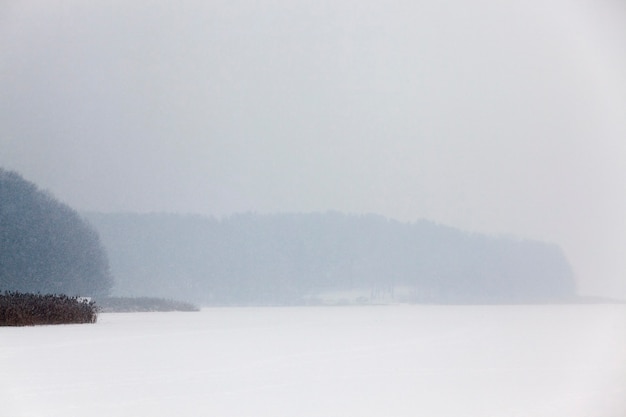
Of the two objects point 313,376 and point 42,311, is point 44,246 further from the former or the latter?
point 313,376

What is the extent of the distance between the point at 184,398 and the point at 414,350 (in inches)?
220

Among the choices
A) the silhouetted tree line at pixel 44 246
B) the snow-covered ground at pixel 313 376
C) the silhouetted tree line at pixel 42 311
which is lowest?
the snow-covered ground at pixel 313 376

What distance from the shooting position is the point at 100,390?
8.12 metres

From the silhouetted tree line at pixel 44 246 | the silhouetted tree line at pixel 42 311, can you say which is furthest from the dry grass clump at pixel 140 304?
the silhouetted tree line at pixel 42 311

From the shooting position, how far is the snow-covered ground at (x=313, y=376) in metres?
7.12

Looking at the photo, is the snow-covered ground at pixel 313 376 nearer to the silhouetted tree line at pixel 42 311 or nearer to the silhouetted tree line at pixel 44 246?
the silhouetted tree line at pixel 42 311

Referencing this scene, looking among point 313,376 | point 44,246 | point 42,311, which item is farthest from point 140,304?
point 313,376

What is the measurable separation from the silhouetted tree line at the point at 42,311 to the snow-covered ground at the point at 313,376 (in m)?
3.83

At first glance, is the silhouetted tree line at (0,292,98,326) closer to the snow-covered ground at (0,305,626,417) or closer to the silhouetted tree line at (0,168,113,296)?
the snow-covered ground at (0,305,626,417)

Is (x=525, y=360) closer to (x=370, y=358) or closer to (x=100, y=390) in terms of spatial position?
(x=370, y=358)

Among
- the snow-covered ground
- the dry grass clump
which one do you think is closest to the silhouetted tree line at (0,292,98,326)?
the snow-covered ground

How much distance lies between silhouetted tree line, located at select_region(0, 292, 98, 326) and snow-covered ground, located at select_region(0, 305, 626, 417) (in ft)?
12.6

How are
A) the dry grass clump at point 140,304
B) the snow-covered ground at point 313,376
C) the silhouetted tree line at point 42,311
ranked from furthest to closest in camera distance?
the dry grass clump at point 140,304, the silhouetted tree line at point 42,311, the snow-covered ground at point 313,376

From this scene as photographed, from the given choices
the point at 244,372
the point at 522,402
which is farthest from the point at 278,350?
the point at 522,402
